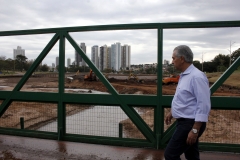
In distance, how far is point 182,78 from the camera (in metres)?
2.65

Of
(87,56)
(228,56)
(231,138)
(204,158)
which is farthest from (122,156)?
(231,138)

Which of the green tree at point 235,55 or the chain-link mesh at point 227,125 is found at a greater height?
the green tree at point 235,55

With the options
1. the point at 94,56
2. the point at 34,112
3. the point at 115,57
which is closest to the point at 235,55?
the point at 115,57

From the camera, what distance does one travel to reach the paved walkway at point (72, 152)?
3.91m

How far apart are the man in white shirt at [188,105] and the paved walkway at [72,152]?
1.41 metres

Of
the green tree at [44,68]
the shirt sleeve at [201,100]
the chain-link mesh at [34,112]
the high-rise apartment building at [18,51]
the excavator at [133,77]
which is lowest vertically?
the chain-link mesh at [34,112]

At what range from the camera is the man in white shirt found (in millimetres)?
2416

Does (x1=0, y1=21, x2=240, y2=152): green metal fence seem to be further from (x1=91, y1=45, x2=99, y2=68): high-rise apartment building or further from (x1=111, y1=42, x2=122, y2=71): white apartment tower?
(x1=111, y1=42, x2=122, y2=71): white apartment tower

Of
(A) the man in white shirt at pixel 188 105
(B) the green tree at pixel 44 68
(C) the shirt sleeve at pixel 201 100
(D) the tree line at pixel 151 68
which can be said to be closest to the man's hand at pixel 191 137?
(A) the man in white shirt at pixel 188 105

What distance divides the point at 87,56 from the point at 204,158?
257 cm

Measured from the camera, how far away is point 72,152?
13.6ft

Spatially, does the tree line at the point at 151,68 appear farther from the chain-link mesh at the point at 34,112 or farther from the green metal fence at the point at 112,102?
the chain-link mesh at the point at 34,112

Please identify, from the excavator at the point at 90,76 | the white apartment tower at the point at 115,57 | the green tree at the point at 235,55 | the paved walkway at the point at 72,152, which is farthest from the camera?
the excavator at the point at 90,76

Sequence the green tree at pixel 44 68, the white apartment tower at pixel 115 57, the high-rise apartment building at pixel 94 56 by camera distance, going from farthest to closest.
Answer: the green tree at pixel 44 68 < the high-rise apartment building at pixel 94 56 < the white apartment tower at pixel 115 57
